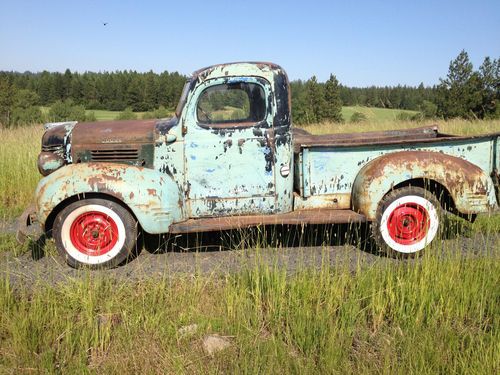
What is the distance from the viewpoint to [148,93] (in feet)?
156

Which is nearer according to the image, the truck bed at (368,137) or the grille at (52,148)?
the grille at (52,148)

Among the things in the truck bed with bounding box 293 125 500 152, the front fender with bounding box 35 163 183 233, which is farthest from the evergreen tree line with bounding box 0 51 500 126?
the front fender with bounding box 35 163 183 233

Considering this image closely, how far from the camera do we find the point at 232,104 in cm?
480

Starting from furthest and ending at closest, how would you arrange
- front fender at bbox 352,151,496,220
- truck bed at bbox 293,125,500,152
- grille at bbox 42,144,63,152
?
truck bed at bbox 293,125,500,152 → grille at bbox 42,144,63,152 → front fender at bbox 352,151,496,220

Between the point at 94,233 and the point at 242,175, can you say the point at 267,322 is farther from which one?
the point at 94,233

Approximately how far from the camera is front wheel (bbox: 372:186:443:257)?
4.50 m

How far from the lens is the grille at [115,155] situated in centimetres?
459

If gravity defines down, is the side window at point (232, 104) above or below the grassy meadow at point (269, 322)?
above

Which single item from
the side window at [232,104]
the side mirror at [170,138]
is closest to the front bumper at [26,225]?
the side mirror at [170,138]

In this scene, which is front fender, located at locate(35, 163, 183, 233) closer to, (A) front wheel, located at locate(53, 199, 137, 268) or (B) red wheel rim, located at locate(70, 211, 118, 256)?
(A) front wheel, located at locate(53, 199, 137, 268)

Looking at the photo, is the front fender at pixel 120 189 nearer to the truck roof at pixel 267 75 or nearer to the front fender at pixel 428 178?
the truck roof at pixel 267 75

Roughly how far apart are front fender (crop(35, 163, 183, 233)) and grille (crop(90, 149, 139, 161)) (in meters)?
0.28

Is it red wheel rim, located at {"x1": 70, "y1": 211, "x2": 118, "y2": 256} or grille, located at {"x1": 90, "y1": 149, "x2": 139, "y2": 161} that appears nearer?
red wheel rim, located at {"x1": 70, "y1": 211, "x2": 118, "y2": 256}

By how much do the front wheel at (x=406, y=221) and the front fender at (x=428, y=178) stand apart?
0.10 m
